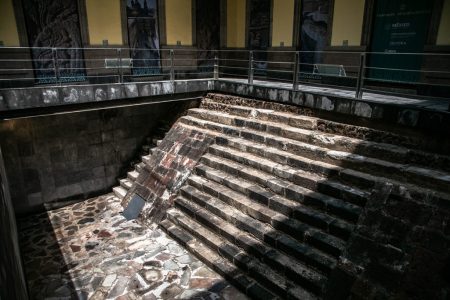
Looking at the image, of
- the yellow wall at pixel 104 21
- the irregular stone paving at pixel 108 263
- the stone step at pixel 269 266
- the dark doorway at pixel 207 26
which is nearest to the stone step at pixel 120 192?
the irregular stone paving at pixel 108 263

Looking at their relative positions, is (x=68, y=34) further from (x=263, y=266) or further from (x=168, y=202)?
(x=263, y=266)

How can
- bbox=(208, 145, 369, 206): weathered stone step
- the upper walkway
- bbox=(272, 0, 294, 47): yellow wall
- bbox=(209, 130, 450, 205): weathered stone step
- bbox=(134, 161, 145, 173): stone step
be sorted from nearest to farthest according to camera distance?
1. bbox=(209, 130, 450, 205): weathered stone step
2. bbox=(208, 145, 369, 206): weathered stone step
3. the upper walkway
4. bbox=(134, 161, 145, 173): stone step
5. bbox=(272, 0, 294, 47): yellow wall

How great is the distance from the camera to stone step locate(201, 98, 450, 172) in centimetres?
536

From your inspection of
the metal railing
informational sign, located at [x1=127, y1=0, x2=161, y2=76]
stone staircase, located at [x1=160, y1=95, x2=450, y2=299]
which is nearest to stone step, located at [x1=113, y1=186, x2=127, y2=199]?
stone staircase, located at [x1=160, y1=95, x2=450, y2=299]

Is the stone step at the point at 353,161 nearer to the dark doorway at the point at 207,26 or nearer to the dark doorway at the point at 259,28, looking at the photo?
the dark doorway at the point at 259,28

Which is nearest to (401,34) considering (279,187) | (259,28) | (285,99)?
(285,99)

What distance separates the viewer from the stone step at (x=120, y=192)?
9.20 meters

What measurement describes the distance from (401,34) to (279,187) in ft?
19.1

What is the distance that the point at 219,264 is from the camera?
585cm

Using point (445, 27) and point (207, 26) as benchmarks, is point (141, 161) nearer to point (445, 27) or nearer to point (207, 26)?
point (207, 26)

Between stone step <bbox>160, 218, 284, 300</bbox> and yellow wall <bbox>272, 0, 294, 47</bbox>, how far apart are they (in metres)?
7.48

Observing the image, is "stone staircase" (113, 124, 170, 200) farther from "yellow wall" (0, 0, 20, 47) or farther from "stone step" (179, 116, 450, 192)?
"yellow wall" (0, 0, 20, 47)

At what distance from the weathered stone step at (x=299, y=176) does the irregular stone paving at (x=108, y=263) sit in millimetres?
2304

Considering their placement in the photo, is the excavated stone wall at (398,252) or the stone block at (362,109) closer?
the excavated stone wall at (398,252)
